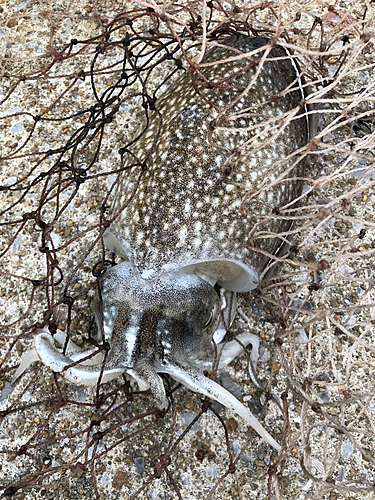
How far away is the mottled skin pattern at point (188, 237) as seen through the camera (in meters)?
2.09

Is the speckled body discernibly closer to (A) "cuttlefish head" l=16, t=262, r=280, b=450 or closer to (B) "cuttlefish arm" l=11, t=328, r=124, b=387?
(A) "cuttlefish head" l=16, t=262, r=280, b=450

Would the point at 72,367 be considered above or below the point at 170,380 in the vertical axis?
above

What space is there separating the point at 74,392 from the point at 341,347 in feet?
4.70

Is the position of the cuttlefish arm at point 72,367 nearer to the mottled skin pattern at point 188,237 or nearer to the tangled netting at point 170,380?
the mottled skin pattern at point 188,237

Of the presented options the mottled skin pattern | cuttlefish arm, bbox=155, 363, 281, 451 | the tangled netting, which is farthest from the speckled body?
cuttlefish arm, bbox=155, 363, 281, 451

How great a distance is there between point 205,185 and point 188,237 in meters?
0.25

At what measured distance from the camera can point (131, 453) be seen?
2359 millimetres

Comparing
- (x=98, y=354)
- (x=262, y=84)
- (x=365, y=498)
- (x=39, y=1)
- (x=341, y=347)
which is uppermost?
(x=39, y=1)

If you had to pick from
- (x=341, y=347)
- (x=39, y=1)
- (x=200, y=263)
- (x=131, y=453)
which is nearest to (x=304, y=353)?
(x=341, y=347)

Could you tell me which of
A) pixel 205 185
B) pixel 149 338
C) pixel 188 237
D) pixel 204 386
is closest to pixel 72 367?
pixel 149 338

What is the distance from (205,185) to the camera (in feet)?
7.27

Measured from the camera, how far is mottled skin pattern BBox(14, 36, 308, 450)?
2090 mm

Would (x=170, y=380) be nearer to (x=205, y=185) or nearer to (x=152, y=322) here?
(x=152, y=322)

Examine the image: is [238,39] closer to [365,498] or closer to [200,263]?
[200,263]
